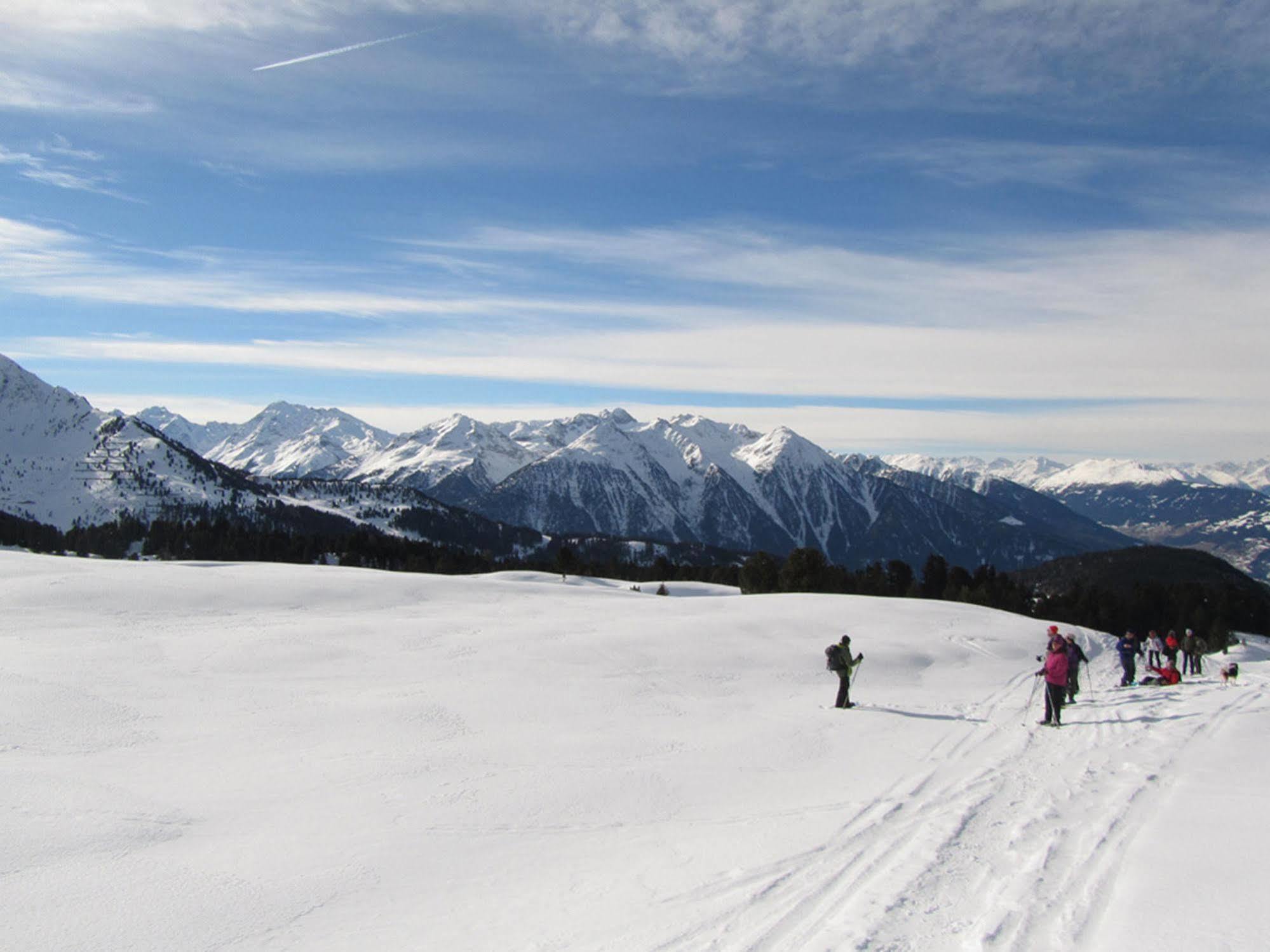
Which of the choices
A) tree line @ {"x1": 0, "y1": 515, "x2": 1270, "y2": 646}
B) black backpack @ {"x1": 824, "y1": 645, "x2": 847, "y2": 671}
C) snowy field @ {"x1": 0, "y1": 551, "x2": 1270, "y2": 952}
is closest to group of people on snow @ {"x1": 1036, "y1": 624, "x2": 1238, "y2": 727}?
snowy field @ {"x1": 0, "y1": 551, "x2": 1270, "y2": 952}

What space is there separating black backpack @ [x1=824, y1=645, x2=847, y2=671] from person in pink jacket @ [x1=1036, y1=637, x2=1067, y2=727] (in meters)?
4.38

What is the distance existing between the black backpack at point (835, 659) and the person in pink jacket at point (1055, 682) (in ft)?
14.4

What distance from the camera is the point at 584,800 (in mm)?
11227

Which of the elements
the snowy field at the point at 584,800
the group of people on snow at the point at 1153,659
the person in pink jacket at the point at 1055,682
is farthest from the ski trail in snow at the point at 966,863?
the group of people on snow at the point at 1153,659

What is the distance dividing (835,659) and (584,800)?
30.3ft

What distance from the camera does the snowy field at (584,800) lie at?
7465 mm

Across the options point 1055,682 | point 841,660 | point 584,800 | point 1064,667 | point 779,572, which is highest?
point 1064,667

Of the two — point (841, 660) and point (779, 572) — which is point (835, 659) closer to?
point (841, 660)

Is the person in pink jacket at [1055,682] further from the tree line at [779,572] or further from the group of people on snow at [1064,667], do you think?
the tree line at [779,572]

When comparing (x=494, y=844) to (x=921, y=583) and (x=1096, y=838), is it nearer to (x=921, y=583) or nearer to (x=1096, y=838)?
(x=1096, y=838)

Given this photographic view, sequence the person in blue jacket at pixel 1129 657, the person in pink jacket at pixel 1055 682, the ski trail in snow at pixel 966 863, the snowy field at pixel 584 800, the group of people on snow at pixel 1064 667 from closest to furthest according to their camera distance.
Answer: the ski trail in snow at pixel 966 863 < the snowy field at pixel 584 800 < the person in pink jacket at pixel 1055 682 < the group of people on snow at pixel 1064 667 < the person in blue jacket at pixel 1129 657

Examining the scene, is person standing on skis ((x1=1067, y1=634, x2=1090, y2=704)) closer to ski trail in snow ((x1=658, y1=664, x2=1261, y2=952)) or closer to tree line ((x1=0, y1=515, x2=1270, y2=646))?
ski trail in snow ((x1=658, y1=664, x2=1261, y2=952))

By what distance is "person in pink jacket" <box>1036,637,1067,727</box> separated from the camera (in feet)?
55.8

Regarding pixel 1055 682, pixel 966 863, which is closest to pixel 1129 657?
pixel 1055 682
